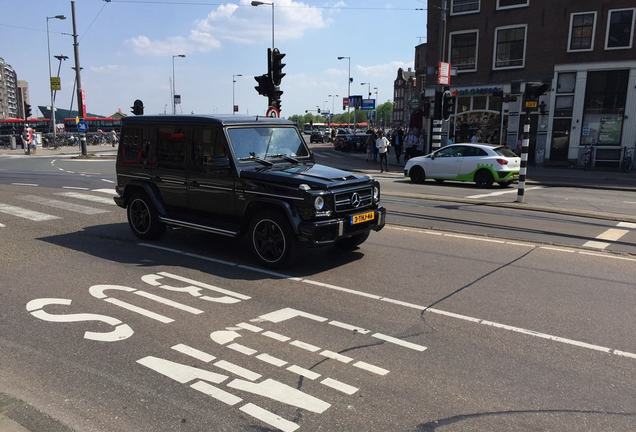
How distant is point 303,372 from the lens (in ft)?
13.1

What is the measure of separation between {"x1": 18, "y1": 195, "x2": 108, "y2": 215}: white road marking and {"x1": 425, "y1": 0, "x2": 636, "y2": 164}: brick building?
17862mm

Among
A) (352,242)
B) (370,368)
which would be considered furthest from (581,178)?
(370,368)

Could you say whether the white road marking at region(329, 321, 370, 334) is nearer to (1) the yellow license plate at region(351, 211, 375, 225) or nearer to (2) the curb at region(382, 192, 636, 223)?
(1) the yellow license plate at region(351, 211, 375, 225)

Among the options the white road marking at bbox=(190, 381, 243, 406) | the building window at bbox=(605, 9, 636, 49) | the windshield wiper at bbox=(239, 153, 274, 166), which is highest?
the building window at bbox=(605, 9, 636, 49)

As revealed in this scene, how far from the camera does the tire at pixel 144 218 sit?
27.6 feet

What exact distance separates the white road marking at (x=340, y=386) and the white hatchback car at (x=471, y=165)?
14.9m

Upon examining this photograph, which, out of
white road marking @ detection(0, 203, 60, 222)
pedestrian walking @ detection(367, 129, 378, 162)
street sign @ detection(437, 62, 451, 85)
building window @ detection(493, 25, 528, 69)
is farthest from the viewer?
pedestrian walking @ detection(367, 129, 378, 162)

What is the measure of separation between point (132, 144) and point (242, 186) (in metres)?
2.76

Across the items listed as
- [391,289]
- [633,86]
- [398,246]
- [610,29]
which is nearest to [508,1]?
[610,29]

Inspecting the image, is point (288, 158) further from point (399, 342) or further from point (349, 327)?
point (399, 342)

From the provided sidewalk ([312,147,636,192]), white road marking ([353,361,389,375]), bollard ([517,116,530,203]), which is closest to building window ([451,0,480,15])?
sidewalk ([312,147,636,192])

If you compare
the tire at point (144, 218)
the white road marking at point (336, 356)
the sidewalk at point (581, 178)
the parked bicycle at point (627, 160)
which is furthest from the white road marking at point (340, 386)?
the parked bicycle at point (627, 160)

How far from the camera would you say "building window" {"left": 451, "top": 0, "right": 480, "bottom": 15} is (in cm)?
3017

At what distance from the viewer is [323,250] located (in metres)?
7.98
